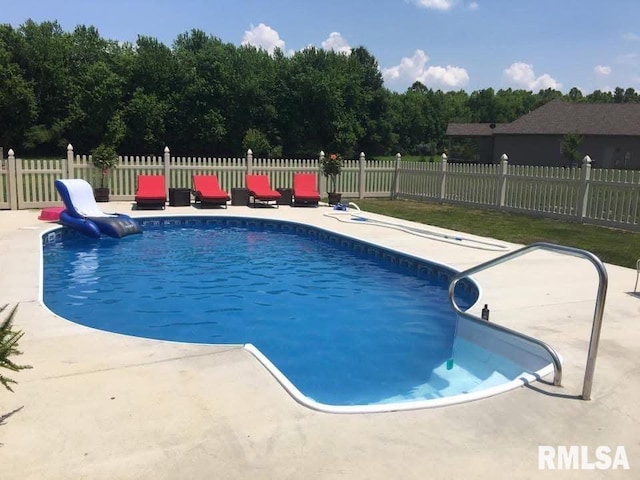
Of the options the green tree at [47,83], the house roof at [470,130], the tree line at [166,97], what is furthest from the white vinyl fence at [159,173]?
the house roof at [470,130]

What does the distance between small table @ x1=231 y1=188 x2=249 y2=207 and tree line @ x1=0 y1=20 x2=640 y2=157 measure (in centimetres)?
1831

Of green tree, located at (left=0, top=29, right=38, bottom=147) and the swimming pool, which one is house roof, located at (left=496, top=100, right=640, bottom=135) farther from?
green tree, located at (left=0, top=29, right=38, bottom=147)

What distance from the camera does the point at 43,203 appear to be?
15.3 metres

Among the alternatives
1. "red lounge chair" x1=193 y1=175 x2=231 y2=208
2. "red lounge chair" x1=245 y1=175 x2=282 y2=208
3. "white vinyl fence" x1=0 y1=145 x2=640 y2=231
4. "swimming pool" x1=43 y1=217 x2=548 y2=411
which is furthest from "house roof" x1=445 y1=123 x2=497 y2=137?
"swimming pool" x1=43 y1=217 x2=548 y2=411

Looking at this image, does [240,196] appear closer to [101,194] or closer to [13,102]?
[101,194]

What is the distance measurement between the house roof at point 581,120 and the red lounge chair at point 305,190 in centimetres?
2560

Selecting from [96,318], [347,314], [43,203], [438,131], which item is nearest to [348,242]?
[347,314]

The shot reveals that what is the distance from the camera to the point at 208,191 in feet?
52.7

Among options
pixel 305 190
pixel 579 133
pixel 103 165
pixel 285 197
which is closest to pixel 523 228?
pixel 305 190

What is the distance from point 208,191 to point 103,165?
3125 millimetres

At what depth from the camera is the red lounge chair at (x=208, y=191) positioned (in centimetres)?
1569

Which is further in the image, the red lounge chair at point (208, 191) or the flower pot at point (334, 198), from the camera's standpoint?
the flower pot at point (334, 198)

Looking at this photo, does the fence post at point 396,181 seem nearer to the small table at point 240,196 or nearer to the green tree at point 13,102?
the small table at point 240,196

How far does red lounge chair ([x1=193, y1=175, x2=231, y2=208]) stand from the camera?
51.5 ft
